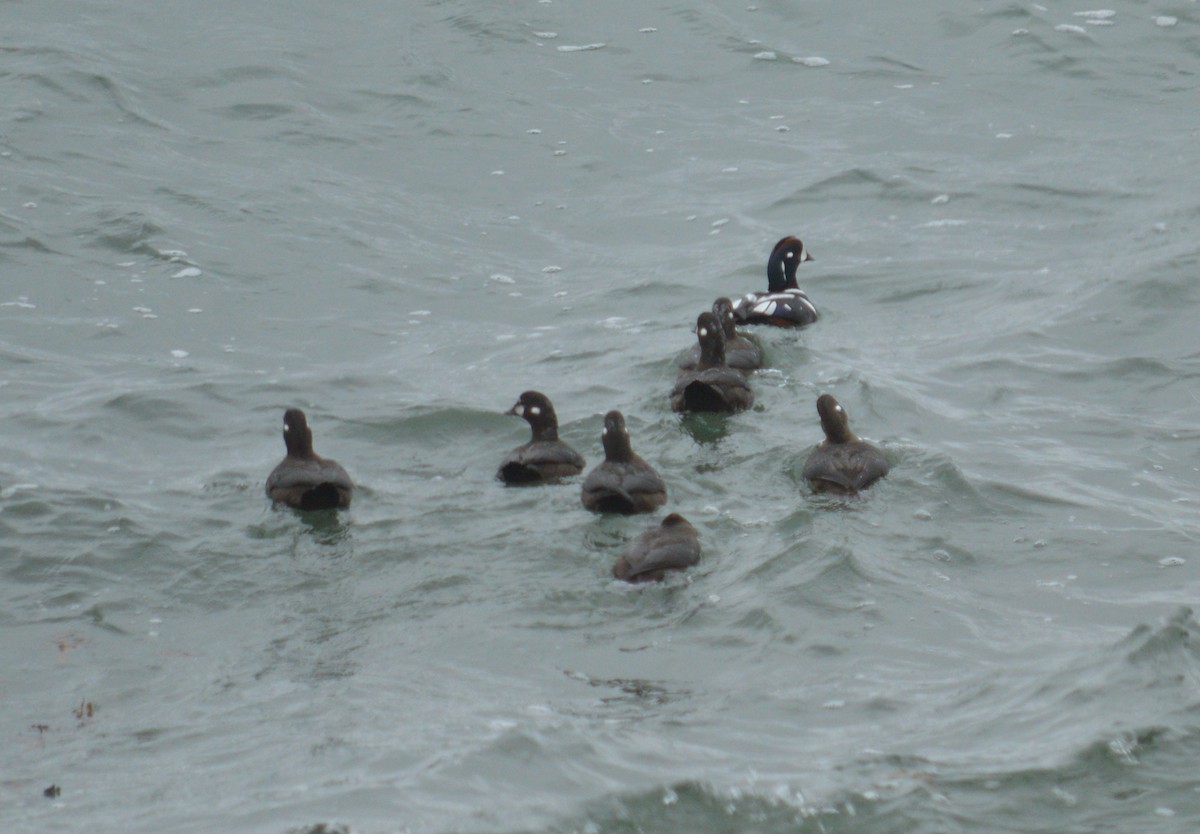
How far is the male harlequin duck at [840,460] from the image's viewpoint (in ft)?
35.9

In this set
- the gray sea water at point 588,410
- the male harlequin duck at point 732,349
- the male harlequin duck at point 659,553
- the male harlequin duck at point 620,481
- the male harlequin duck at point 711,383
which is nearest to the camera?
the gray sea water at point 588,410

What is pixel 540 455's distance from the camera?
11.6m

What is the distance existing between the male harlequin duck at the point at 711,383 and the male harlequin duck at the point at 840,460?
1.43m

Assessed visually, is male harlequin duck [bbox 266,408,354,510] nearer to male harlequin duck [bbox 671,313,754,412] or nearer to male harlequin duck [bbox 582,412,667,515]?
male harlequin duck [bbox 582,412,667,515]

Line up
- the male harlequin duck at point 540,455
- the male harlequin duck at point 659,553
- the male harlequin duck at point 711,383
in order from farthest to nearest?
1. the male harlequin duck at point 711,383
2. the male harlequin duck at point 540,455
3. the male harlequin duck at point 659,553

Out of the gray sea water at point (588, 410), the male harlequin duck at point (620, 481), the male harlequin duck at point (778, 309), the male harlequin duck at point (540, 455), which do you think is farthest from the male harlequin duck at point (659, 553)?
the male harlequin duck at point (778, 309)

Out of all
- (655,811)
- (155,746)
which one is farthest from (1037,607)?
(155,746)

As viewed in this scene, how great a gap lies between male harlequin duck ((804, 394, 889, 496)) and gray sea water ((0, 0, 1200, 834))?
0.16 metres

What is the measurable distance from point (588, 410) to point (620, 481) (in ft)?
8.46

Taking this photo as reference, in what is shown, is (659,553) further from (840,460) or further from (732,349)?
(732,349)

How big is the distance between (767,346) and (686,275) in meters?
2.58

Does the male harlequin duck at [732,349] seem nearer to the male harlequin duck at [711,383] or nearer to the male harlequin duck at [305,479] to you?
the male harlequin duck at [711,383]

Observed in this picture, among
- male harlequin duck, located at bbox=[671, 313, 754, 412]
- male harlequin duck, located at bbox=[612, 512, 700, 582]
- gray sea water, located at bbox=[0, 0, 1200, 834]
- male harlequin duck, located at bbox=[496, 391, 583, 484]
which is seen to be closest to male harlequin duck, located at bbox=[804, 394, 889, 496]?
gray sea water, located at bbox=[0, 0, 1200, 834]

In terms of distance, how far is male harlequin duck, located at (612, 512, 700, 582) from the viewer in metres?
9.41
